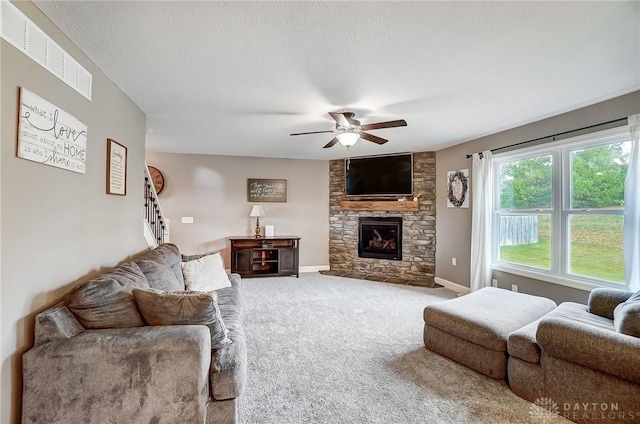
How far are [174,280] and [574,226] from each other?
407 centimetres

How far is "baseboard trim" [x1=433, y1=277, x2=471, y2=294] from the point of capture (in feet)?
14.6

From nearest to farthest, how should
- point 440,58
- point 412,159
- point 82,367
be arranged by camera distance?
point 82,367 < point 440,58 < point 412,159

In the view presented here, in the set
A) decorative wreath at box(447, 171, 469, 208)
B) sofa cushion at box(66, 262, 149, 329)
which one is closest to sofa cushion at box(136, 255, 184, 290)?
sofa cushion at box(66, 262, 149, 329)

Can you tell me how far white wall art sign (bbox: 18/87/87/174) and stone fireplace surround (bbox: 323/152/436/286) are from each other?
447 centimetres

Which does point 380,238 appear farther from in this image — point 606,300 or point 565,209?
point 606,300

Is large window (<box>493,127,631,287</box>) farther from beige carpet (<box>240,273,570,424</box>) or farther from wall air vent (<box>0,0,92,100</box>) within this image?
wall air vent (<box>0,0,92,100</box>)

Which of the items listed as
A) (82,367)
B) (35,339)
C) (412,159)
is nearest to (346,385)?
(82,367)

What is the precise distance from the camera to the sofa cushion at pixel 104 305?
1554 millimetres

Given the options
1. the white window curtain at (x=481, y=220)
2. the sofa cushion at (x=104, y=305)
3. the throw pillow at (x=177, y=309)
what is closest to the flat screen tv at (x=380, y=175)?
the white window curtain at (x=481, y=220)

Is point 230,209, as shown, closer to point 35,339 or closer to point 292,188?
point 292,188

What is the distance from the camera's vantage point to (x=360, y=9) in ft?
5.05

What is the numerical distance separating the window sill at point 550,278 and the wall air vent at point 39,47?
4.67 metres

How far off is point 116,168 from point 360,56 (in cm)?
215

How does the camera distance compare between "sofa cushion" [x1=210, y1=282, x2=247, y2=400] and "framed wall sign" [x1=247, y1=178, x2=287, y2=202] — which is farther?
"framed wall sign" [x1=247, y1=178, x2=287, y2=202]
